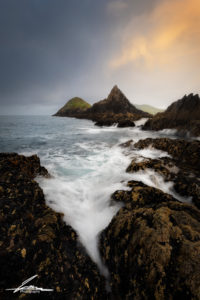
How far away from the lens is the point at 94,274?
2.36 m

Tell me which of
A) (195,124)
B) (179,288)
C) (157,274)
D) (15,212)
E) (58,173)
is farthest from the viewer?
(195,124)

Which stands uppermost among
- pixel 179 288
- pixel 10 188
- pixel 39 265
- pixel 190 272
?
pixel 10 188

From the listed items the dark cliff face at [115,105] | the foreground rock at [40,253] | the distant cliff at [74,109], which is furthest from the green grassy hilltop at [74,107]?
the foreground rock at [40,253]

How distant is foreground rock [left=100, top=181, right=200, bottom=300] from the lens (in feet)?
5.61

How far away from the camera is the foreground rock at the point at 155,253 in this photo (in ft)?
5.61

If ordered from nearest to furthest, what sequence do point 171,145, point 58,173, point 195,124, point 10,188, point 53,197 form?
point 10,188 → point 53,197 → point 58,173 → point 171,145 → point 195,124

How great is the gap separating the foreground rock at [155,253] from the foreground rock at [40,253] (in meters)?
0.50

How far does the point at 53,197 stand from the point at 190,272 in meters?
4.01

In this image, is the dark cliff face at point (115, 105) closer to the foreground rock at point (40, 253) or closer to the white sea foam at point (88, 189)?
the white sea foam at point (88, 189)

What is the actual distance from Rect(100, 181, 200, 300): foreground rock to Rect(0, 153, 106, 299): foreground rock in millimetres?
Answer: 500

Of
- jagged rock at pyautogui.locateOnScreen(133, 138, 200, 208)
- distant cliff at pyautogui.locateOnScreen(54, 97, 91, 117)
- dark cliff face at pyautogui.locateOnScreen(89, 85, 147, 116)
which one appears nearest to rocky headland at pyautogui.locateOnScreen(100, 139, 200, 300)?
jagged rock at pyautogui.locateOnScreen(133, 138, 200, 208)

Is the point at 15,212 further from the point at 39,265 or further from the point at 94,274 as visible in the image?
the point at 94,274

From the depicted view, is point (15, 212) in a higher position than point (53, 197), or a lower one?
higher

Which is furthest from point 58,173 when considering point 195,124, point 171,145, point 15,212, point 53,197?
point 195,124
